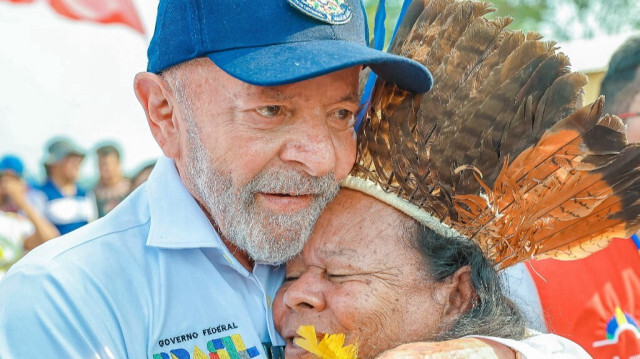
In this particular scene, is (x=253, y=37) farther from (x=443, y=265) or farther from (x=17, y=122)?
(x=17, y=122)

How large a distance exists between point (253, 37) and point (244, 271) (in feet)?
2.53

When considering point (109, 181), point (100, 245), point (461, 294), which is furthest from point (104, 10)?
point (461, 294)

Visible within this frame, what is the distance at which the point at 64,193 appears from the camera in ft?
27.2

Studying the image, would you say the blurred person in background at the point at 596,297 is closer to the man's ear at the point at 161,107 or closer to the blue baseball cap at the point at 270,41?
the blue baseball cap at the point at 270,41

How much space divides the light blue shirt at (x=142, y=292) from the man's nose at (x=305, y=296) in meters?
0.09

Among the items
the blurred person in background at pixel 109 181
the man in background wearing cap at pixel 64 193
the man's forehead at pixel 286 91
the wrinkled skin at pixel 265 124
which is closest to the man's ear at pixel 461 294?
the wrinkled skin at pixel 265 124

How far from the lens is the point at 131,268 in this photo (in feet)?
7.27

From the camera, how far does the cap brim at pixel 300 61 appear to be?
2.14m

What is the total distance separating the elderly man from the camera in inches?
83.7

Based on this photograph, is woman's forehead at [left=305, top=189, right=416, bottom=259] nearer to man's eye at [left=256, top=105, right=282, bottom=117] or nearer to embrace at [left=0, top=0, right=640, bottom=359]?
embrace at [left=0, top=0, right=640, bottom=359]

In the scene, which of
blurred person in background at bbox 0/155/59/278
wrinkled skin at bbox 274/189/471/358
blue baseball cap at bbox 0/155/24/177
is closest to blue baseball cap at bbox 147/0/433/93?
wrinkled skin at bbox 274/189/471/358

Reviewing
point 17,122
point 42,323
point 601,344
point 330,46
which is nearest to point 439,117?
point 330,46

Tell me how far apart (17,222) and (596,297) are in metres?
6.25

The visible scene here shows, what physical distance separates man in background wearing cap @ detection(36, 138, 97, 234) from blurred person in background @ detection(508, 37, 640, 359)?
582 cm
